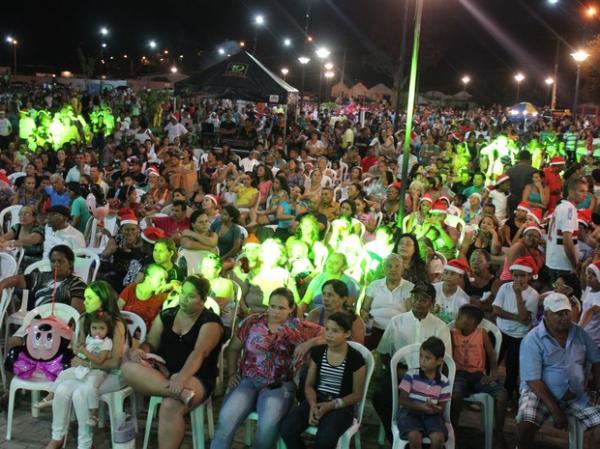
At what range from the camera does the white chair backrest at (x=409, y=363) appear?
4352 mm

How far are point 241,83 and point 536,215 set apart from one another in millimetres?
8554

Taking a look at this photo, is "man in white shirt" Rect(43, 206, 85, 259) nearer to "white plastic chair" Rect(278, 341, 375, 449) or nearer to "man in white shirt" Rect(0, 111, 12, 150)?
"white plastic chair" Rect(278, 341, 375, 449)

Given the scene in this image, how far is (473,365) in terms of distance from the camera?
4758mm

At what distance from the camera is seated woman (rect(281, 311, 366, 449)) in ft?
13.3

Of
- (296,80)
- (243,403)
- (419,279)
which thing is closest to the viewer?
(243,403)

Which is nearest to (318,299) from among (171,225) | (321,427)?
(321,427)

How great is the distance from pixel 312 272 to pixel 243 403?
2.43m

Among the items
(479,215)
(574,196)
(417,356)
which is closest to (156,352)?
(417,356)

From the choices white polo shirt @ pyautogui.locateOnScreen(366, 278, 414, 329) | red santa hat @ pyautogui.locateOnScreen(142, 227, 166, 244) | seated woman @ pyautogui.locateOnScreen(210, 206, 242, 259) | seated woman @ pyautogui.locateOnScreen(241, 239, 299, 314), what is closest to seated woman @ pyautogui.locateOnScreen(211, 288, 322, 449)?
white polo shirt @ pyautogui.locateOnScreen(366, 278, 414, 329)

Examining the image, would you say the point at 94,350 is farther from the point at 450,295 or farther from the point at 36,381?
the point at 450,295

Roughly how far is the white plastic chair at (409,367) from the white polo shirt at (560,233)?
2870 millimetres

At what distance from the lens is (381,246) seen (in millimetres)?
7258

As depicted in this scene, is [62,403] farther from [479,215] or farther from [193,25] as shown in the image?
[193,25]

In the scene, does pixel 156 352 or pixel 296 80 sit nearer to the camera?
pixel 156 352
